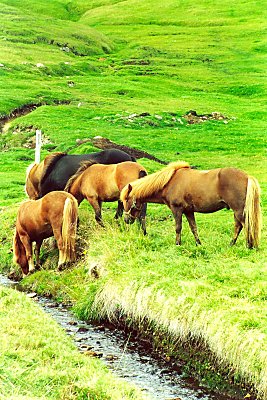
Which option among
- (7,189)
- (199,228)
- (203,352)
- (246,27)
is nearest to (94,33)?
(246,27)

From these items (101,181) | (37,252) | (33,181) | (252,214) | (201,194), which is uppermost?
(201,194)

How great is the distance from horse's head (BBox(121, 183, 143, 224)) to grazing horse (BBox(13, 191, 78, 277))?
1.16 metres

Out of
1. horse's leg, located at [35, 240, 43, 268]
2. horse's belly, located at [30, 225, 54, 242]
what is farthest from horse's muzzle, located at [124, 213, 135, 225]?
horse's leg, located at [35, 240, 43, 268]

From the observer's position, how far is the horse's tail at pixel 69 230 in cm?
1423

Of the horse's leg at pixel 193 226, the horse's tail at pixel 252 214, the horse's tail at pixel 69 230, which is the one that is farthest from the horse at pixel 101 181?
the horse's tail at pixel 252 214

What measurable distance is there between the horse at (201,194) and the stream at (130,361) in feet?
10.6

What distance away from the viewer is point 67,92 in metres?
47.8

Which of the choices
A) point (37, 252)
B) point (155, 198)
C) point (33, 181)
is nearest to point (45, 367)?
point (155, 198)

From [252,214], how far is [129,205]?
2.99 m

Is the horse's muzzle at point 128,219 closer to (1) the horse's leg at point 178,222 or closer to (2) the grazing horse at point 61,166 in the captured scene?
(1) the horse's leg at point 178,222

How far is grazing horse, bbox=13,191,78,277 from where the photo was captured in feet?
46.9

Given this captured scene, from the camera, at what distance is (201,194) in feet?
45.1

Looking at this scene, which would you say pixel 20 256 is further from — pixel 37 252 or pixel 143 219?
pixel 143 219

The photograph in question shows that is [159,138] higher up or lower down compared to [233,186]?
lower down
